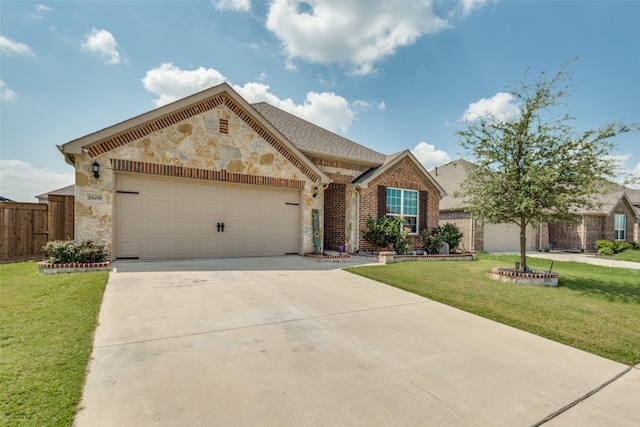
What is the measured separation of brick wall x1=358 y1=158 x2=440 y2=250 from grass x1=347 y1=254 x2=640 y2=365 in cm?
345

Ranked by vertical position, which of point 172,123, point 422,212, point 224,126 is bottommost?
point 422,212

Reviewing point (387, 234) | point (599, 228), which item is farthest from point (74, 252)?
point (599, 228)

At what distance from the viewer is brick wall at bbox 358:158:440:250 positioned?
12.5 metres

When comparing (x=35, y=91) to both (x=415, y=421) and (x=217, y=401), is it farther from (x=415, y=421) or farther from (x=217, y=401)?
(x=415, y=421)

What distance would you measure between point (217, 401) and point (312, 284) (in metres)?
4.21

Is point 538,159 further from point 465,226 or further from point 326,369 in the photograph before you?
point 465,226

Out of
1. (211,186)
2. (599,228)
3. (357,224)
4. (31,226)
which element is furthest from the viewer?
(599,228)

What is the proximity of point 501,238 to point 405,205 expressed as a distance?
→ 29.4 feet

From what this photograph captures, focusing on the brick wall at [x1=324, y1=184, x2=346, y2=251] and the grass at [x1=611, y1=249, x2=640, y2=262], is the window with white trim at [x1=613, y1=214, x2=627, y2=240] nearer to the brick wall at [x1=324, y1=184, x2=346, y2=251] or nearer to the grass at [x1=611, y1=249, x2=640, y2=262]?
the grass at [x1=611, y1=249, x2=640, y2=262]

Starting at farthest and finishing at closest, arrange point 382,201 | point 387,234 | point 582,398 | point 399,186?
point 399,186, point 382,201, point 387,234, point 582,398

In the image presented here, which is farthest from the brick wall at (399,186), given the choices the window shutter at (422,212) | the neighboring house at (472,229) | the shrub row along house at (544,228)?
the shrub row along house at (544,228)

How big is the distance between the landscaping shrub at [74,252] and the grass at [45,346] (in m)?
1.08

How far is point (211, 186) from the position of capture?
945 cm

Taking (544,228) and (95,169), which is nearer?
(95,169)
